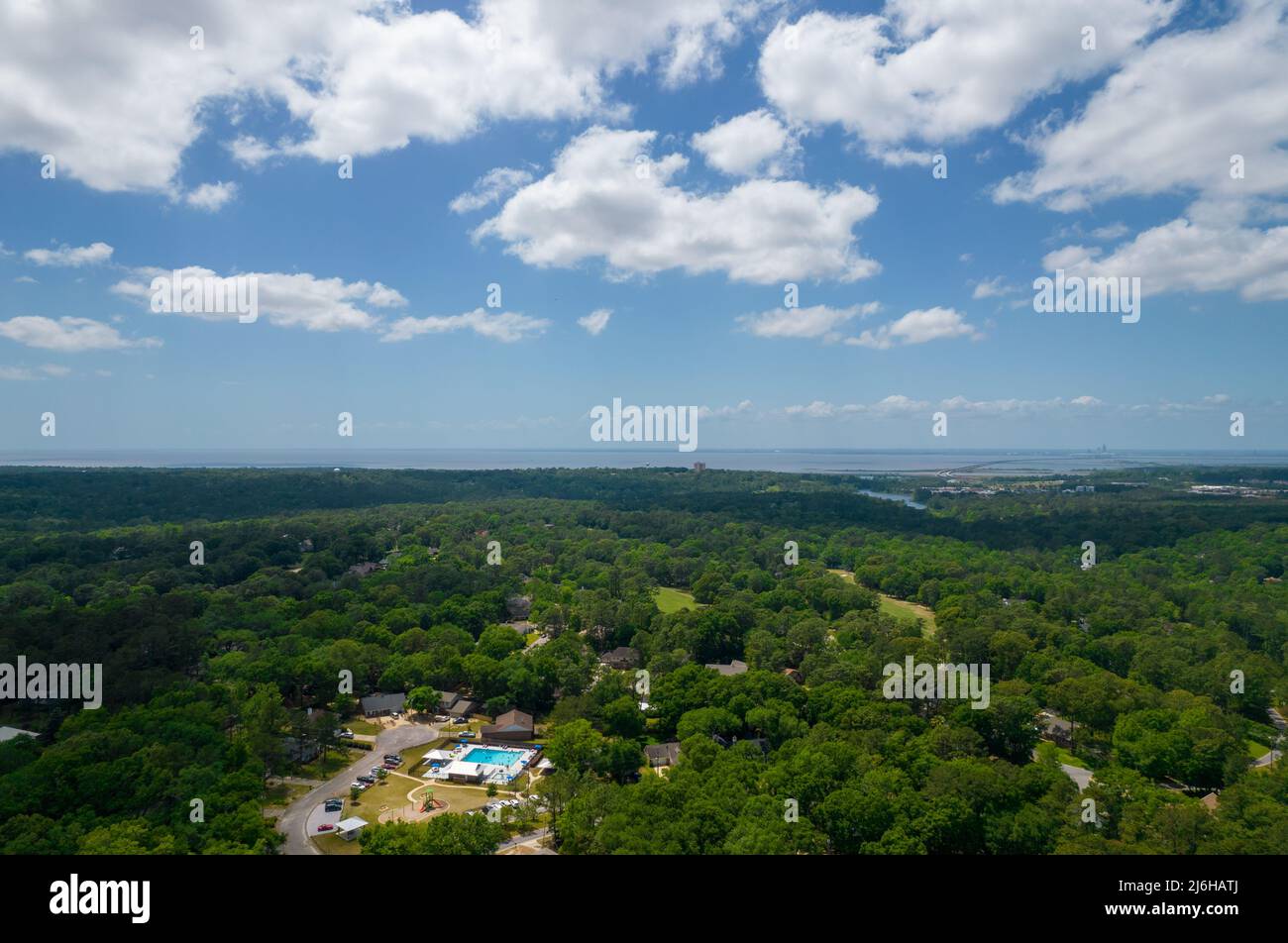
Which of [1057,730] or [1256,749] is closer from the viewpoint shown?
[1256,749]

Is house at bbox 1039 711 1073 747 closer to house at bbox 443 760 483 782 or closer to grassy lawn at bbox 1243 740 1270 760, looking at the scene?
grassy lawn at bbox 1243 740 1270 760

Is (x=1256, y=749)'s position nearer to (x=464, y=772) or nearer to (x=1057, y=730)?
(x=1057, y=730)

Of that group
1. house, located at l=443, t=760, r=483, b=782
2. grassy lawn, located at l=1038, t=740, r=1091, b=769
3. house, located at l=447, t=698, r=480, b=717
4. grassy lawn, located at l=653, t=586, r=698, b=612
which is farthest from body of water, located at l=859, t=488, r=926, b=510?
house, located at l=443, t=760, r=483, b=782

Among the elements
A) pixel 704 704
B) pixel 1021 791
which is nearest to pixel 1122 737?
pixel 1021 791

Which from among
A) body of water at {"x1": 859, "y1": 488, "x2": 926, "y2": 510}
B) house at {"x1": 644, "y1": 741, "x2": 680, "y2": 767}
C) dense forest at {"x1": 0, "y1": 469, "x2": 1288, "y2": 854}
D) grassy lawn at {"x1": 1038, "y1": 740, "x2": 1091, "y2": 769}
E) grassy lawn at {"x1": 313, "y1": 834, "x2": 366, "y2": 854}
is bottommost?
grassy lawn at {"x1": 1038, "y1": 740, "x2": 1091, "y2": 769}

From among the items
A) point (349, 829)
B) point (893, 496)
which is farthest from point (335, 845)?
point (893, 496)
